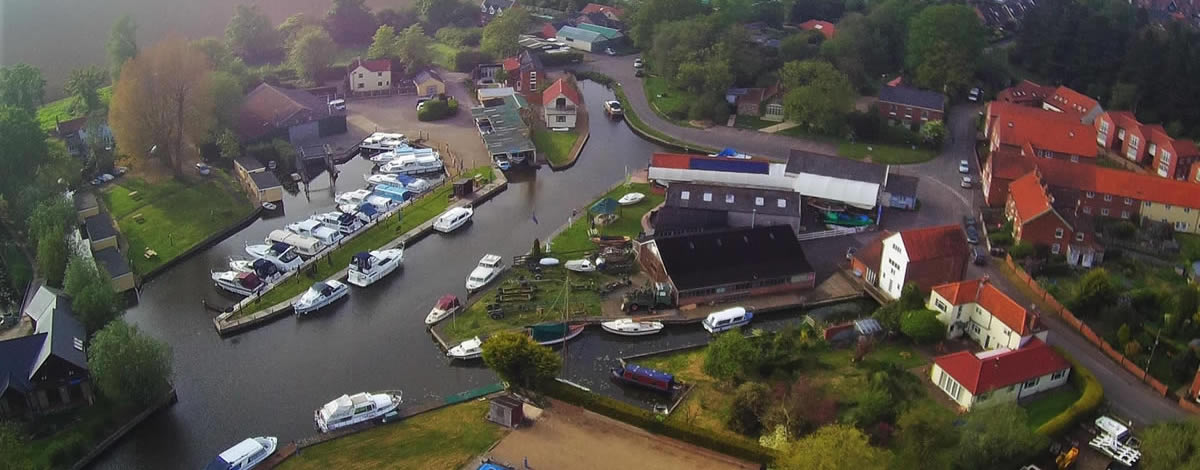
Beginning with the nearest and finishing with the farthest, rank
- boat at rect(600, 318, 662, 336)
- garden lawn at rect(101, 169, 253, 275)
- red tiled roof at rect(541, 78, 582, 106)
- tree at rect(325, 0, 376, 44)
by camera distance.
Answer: boat at rect(600, 318, 662, 336), garden lawn at rect(101, 169, 253, 275), red tiled roof at rect(541, 78, 582, 106), tree at rect(325, 0, 376, 44)

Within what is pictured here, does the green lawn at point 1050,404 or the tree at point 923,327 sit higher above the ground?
the tree at point 923,327

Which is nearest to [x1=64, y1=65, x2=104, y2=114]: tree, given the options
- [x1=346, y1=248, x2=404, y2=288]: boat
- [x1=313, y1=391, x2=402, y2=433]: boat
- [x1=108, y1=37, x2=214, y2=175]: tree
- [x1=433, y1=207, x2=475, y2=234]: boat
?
[x1=108, y1=37, x2=214, y2=175]: tree

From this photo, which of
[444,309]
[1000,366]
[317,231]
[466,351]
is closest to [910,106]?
[1000,366]

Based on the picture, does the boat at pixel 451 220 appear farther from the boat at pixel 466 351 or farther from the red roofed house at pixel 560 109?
the red roofed house at pixel 560 109

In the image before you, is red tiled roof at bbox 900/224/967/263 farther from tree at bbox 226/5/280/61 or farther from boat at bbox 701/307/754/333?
tree at bbox 226/5/280/61

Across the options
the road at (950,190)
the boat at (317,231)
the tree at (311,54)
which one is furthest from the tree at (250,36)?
the boat at (317,231)

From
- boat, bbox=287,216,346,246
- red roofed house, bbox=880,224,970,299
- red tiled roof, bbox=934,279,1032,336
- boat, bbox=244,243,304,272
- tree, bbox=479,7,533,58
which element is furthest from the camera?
tree, bbox=479,7,533,58
